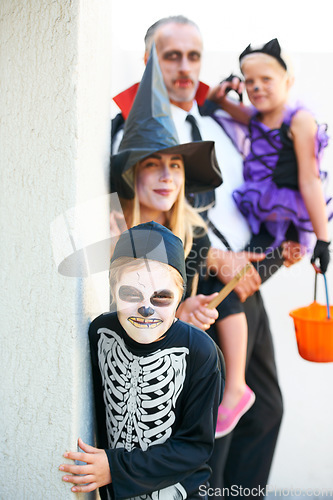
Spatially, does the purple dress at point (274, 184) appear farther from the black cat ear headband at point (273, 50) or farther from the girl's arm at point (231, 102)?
the black cat ear headband at point (273, 50)

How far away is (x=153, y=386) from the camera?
1.46 m

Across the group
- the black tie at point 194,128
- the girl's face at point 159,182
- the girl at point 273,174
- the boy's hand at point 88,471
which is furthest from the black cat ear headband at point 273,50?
the boy's hand at point 88,471

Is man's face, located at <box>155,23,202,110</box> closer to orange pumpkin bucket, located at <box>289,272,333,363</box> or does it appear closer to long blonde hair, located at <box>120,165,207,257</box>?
long blonde hair, located at <box>120,165,207,257</box>

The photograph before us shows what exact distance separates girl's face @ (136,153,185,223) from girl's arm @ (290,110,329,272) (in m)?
0.52

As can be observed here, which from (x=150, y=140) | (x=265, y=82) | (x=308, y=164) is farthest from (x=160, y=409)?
(x=265, y=82)

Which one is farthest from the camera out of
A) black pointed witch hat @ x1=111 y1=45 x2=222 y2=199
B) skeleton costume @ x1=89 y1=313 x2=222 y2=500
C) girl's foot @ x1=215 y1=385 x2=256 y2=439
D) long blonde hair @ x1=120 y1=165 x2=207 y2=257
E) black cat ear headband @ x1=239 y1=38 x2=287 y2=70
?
girl's foot @ x1=215 y1=385 x2=256 y2=439

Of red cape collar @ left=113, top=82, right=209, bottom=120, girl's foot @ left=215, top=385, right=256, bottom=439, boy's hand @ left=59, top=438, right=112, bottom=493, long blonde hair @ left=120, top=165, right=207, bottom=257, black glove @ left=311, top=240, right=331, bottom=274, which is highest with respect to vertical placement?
red cape collar @ left=113, top=82, right=209, bottom=120

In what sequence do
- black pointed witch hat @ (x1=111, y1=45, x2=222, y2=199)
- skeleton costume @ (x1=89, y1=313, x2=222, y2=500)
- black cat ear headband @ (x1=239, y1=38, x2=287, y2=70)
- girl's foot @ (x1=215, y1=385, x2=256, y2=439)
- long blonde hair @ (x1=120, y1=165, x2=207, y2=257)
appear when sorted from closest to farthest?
skeleton costume @ (x1=89, y1=313, x2=222, y2=500), black pointed witch hat @ (x1=111, y1=45, x2=222, y2=199), long blonde hair @ (x1=120, y1=165, x2=207, y2=257), black cat ear headband @ (x1=239, y1=38, x2=287, y2=70), girl's foot @ (x1=215, y1=385, x2=256, y2=439)

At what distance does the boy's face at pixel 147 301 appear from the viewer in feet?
4.71

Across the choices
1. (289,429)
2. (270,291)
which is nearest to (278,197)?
(270,291)

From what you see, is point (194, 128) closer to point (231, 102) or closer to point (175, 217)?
point (231, 102)

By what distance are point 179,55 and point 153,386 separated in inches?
56.3

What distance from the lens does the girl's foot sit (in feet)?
7.48

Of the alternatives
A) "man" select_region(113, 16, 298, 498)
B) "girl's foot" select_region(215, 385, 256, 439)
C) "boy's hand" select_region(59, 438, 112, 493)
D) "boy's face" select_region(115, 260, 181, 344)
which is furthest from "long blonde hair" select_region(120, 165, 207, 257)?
"boy's hand" select_region(59, 438, 112, 493)
